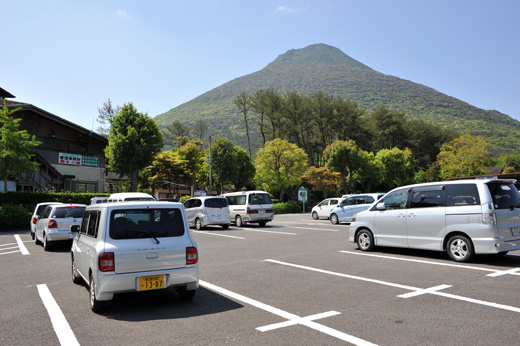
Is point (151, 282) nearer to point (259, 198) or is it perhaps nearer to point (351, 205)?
point (259, 198)

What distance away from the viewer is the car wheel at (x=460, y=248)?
8.51 m

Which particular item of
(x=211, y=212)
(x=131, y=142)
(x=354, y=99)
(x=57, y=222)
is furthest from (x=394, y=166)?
(x=354, y=99)

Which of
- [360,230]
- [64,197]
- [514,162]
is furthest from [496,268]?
[514,162]

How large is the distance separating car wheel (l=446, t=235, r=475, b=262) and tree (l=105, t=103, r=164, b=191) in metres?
30.3

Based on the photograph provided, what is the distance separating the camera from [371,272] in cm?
794

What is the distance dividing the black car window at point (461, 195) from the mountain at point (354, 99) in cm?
9297

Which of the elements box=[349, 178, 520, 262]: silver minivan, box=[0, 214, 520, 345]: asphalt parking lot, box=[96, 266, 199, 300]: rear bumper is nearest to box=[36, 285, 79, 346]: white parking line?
box=[0, 214, 520, 345]: asphalt parking lot

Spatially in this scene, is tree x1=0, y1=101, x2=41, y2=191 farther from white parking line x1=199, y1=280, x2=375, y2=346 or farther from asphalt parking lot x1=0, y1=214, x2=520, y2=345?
white parking line x1=199, y1=280, x2=375, y2=346

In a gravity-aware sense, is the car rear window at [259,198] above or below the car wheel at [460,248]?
above

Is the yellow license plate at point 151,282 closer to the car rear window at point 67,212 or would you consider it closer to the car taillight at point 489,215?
the car taillight at point 489,215

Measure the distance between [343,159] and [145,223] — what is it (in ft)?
157

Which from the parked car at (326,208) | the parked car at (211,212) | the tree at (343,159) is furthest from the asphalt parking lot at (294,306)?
the tree at (343,159)

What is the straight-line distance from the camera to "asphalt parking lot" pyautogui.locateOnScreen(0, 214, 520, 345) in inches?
172

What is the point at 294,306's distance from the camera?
555cm
